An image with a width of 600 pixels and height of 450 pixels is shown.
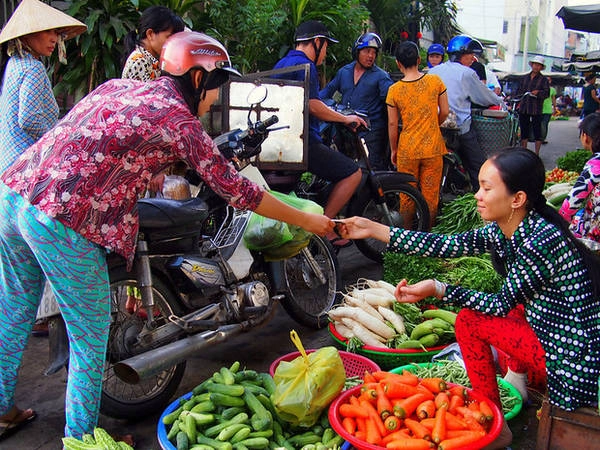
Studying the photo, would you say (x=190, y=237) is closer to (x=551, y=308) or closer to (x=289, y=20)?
(x=551, y=308)

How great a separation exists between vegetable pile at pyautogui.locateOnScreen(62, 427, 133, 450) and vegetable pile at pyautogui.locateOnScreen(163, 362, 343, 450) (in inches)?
10.8

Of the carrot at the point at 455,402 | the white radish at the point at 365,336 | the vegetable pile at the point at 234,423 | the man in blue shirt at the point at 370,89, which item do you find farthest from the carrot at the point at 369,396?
the man in blue shirt at the point at 370,89

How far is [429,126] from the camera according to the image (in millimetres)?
5777

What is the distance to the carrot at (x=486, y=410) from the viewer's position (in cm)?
251

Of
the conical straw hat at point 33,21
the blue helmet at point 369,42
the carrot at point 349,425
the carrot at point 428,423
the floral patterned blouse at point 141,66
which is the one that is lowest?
the carrot at point 349,425

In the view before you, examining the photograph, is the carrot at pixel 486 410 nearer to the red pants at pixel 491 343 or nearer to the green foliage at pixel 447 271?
the red pants at pixel 491 343

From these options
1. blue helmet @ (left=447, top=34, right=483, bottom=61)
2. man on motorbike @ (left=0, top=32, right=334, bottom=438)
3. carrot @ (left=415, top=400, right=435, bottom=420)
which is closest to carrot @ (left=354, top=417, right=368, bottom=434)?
carrot @ (left=415, top=400, right=435, bottom=420)

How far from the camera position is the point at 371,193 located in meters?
5.20

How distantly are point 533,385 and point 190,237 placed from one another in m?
2.15

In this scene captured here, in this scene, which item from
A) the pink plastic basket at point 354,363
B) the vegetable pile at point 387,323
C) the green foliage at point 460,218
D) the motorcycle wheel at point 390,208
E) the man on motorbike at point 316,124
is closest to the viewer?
the pink plastic basket at point 354,363

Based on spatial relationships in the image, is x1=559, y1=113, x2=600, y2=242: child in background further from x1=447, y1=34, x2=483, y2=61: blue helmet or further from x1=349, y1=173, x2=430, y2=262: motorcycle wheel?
x1=447, y1=34, x2=483, y2=61: blue helmet

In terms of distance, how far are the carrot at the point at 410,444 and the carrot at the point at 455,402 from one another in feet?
0.90

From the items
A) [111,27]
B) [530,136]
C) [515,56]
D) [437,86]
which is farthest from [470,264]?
[515,56]

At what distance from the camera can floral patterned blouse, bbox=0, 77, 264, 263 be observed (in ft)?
7.52
